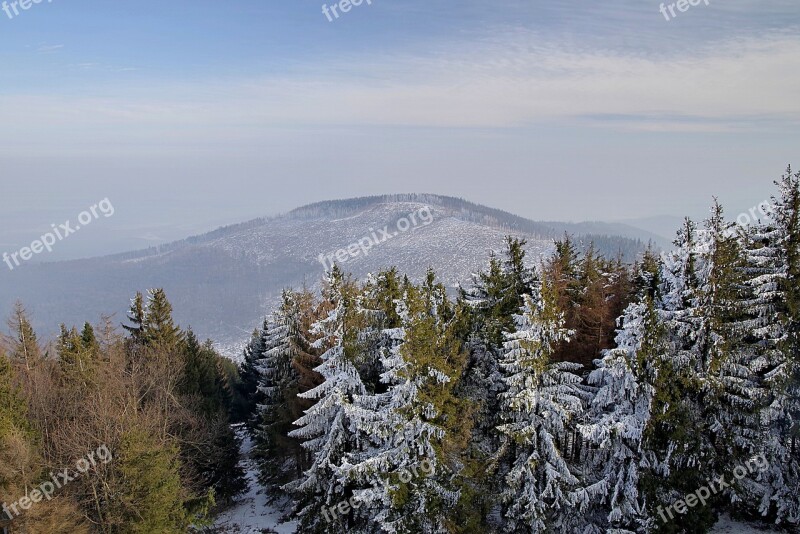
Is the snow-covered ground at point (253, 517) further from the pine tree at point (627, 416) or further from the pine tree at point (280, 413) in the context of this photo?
the pine tree at point (627, 416)

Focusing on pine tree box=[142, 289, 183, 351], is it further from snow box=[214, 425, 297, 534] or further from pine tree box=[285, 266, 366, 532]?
pine tree box=[285, 266, 366, 532]

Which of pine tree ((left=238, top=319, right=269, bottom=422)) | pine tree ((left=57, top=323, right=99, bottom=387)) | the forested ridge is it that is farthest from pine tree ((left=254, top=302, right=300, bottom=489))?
pine tree ((left=238, top=319, right=269, bottom=422))

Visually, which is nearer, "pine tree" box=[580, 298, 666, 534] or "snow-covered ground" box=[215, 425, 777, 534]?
"pine tree" box=[580, 298, 666, 534]

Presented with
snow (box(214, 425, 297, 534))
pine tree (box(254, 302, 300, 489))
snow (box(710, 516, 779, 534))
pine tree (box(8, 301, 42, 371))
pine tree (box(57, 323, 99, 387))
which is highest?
pine tree (box(8, 301, 42, 371))

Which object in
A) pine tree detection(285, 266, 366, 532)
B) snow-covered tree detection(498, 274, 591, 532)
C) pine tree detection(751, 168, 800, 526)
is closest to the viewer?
pine tree detection(751, 168, 800, 526)

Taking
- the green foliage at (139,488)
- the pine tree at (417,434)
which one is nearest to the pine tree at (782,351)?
the pine tree at (417,434)

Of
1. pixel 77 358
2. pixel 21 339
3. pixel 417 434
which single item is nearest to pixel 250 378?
pixel 21 339

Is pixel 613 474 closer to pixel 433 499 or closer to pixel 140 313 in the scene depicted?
pixel 433 499

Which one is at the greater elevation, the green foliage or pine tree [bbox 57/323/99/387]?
pine tree [bbox 57/323/99/387]

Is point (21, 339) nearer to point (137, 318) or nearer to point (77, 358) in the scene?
point (77, 358)

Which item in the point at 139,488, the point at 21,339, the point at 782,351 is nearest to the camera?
the point at 782,351
